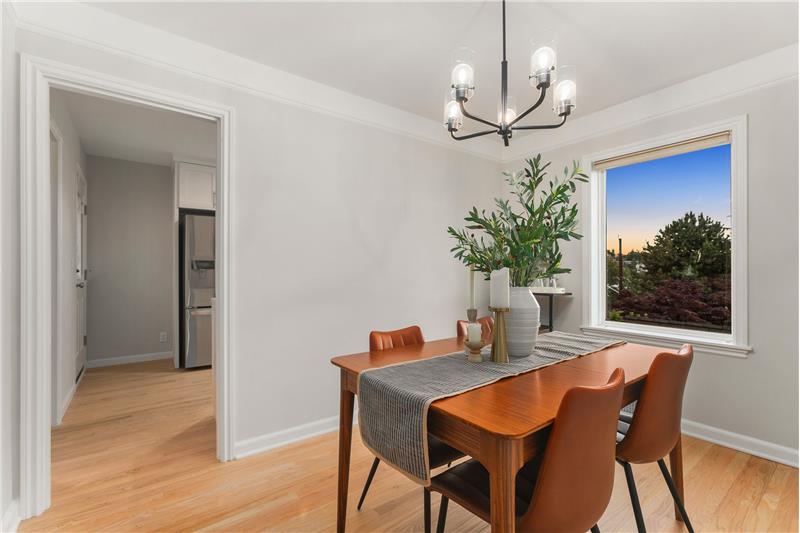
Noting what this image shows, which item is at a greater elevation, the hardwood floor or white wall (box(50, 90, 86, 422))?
white wall (box(50, 90, 86, 422))

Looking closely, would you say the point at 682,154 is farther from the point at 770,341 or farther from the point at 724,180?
the point at 770,341

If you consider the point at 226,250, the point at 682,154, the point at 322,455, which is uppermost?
the point at 682,154

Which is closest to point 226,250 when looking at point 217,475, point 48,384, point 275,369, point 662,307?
point 275,369

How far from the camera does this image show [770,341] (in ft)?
8.23

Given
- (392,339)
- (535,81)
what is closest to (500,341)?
(392,339)

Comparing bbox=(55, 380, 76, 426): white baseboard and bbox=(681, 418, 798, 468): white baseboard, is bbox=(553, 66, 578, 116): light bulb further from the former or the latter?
bbox=(55, 380, 76, 426): white baseboard

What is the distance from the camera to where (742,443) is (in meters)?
2.60

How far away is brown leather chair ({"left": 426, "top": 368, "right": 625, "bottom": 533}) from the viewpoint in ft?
3.50

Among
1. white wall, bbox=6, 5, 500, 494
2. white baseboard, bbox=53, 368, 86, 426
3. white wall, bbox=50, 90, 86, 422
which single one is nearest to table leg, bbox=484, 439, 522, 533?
white wall, bbox=6, 5, 500, 494

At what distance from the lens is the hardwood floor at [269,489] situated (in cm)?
189

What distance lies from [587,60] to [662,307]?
1967 mm

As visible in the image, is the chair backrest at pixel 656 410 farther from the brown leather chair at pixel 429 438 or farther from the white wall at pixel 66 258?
the white wall at pixel 66 258

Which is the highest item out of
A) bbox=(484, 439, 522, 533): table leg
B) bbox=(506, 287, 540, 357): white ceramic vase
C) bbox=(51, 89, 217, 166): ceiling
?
bbox=(51, 89, 217, 166): ceiling

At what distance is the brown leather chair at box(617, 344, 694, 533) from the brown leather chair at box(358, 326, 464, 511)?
66cm
